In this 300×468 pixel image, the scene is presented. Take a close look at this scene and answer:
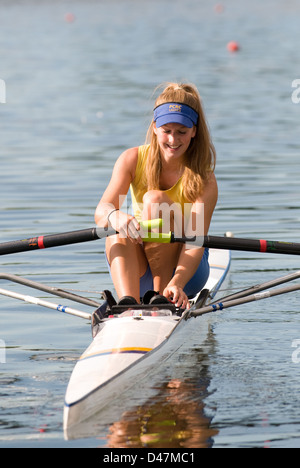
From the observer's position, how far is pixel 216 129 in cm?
1742

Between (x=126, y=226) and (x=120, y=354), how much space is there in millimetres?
893

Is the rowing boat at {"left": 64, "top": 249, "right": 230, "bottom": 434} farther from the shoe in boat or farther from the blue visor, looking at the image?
the blue visor

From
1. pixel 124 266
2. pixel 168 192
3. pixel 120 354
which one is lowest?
pixel 120 354

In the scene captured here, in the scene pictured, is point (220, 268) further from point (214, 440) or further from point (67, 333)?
point (214, 440)

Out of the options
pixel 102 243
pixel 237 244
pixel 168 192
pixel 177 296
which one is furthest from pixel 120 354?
pixel 102 243

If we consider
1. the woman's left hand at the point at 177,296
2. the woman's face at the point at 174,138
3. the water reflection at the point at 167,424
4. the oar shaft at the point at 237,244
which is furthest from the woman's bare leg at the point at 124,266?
the water reflection at the point at 167,424

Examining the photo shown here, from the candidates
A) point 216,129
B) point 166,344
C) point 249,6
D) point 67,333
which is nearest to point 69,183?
point 216,129

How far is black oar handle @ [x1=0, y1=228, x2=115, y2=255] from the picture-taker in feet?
20.0

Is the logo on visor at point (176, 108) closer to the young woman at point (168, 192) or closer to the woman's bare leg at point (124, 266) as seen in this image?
the young woman at point (168, 192)

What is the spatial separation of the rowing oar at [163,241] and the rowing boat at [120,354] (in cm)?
44

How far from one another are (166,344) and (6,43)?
33914 millimetres

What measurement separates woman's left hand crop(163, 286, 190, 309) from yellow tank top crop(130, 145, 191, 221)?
61cm

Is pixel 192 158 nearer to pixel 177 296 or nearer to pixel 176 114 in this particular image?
pixel 176 114

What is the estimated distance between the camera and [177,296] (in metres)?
6.25
